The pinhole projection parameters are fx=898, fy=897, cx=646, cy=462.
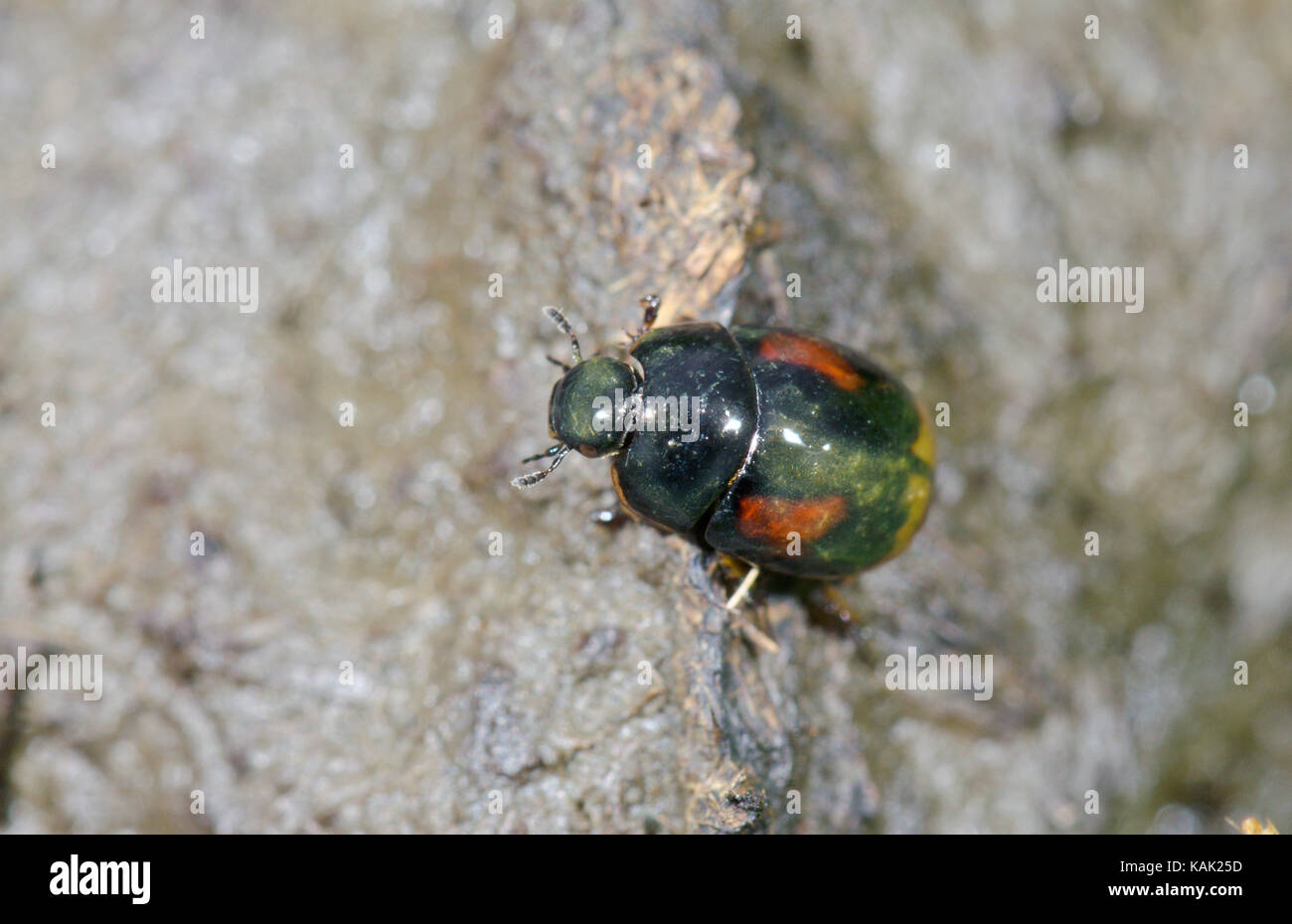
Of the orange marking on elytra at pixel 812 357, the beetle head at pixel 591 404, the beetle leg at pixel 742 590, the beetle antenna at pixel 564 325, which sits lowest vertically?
the beetle leg at pixel 742 590

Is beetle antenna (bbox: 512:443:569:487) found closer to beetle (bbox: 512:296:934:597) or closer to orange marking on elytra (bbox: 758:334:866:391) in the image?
beetle (bbox: 512:296:934:597)

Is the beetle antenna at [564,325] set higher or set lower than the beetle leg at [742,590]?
higher

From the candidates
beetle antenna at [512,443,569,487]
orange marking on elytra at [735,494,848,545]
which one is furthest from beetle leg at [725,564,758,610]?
beetle antenna at [512,443,569,487]

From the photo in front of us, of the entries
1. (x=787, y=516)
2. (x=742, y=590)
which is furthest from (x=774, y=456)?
(x=742, y=590)

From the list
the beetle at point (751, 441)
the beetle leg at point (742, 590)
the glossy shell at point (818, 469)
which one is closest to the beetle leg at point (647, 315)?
the beetle at point (751, 441)

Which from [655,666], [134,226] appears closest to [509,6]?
[134,226]

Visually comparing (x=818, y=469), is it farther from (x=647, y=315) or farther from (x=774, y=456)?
(x=647, y=315)

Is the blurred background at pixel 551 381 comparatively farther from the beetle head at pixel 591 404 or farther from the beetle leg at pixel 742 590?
the beetle head at pixel 591 404
